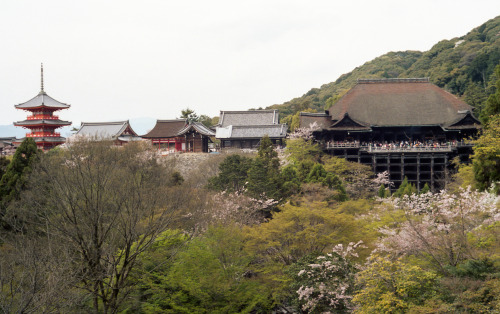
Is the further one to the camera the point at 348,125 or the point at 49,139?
the point at 49,139

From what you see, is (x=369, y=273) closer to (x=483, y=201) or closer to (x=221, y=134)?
(x=483, y=201)

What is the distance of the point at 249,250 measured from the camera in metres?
18.5

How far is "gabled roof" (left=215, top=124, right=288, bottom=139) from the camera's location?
42.9 meters

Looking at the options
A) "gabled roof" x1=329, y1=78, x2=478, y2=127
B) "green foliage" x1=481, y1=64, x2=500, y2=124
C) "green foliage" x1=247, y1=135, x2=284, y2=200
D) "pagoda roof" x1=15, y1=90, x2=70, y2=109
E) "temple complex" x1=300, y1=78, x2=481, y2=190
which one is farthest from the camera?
"pagoda roof" x1=15, y1=90, x2=70, y2=109

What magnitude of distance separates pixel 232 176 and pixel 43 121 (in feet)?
90.1

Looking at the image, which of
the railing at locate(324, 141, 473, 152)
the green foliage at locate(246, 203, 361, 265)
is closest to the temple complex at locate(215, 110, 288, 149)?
the railing at locate(324, 141, 473, 152)

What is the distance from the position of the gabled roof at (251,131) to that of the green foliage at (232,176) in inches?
523

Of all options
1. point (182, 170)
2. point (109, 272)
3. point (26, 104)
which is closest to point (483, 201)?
point (109, 272)

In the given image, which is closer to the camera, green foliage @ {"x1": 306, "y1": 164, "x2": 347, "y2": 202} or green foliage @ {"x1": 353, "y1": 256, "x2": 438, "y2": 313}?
green foliage @ {"x1": 353, "y1": 256, "x2": 438, "y2": 313}

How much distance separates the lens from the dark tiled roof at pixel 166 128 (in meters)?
45.9

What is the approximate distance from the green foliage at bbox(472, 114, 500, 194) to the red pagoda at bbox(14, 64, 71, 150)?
131 feet

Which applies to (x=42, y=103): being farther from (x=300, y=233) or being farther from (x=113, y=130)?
(x=300, y=233)

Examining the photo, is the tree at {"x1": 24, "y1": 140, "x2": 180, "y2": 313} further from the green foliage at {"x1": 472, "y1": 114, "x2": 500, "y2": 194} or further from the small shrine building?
the small shrine building

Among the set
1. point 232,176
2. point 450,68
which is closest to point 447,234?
point 232,176
